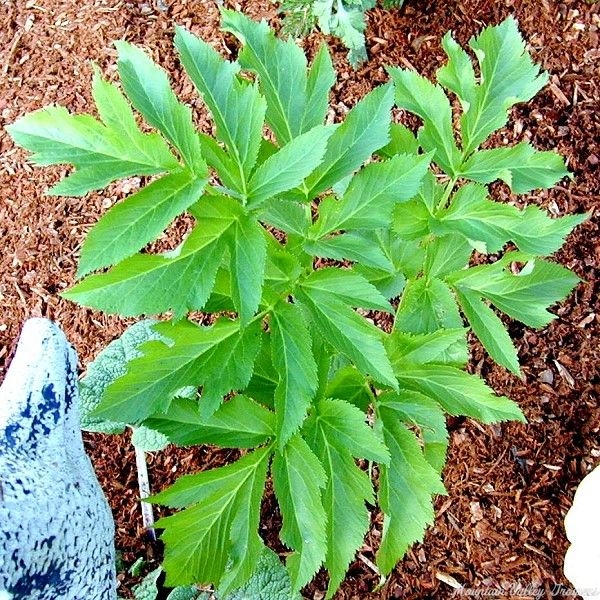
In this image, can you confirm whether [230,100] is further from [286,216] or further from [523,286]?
[523,286]

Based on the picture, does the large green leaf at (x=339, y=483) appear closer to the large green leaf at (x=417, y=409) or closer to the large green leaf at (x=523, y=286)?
the large green leaf at (x=417, y=409)

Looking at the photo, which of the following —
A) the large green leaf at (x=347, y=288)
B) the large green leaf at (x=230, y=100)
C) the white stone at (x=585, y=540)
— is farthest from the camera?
the white stone at (x=585, y=540)

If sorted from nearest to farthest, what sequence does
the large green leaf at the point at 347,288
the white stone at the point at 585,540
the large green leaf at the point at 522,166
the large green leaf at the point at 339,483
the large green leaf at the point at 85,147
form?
the large green leaf at the point at 85,147 → the large green leaf at the point at 347,288 → the large green leaf at the point at 339,483 → the large green leaf at the point at 522,166 → the white stone at the point at 585,540

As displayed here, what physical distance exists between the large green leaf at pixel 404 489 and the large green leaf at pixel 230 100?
0.56 metres

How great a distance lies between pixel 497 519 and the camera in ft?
6.49

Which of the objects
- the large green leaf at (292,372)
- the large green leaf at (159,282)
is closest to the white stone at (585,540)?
the large green leaf at (292,372)

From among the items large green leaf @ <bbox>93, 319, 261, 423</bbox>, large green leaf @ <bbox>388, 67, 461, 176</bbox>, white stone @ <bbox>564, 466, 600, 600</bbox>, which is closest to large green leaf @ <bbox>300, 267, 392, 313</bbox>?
large green leaf @ <bbox>93, 319, 261, 423</bbox>

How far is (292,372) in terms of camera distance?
3.84 ft

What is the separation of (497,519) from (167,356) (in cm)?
115

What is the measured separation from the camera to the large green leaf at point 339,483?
1.30 metres

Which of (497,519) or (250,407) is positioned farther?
(497,519)

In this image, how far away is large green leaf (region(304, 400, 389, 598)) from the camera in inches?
51.2

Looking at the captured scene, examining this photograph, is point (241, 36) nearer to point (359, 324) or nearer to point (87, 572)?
point (359, 324)

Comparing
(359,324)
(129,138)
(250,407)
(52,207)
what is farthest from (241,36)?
(52,207)
